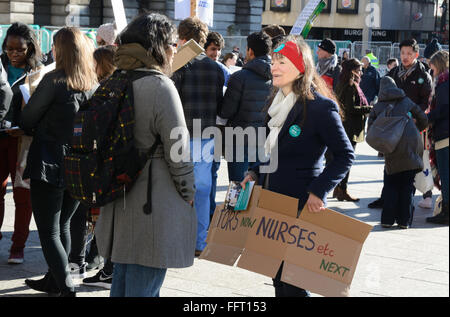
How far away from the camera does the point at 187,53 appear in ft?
19.1

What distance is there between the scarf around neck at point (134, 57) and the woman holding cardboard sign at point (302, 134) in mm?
884

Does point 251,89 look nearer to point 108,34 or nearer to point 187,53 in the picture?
point 187,53

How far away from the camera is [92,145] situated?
11.2ft

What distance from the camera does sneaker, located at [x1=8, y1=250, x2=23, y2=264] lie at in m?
5.80

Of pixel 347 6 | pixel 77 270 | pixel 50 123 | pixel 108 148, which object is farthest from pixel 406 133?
pixel 347 6

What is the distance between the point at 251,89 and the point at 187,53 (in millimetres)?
916

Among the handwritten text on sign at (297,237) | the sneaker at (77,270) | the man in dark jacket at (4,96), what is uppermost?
the man in dark jacket at (4,96)

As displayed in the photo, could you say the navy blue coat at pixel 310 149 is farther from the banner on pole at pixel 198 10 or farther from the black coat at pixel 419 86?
the black coat at pixel 419 86

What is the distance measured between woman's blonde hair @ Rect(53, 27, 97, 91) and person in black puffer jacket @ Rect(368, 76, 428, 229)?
12.6ft

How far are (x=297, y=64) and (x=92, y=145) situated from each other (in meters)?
1.29

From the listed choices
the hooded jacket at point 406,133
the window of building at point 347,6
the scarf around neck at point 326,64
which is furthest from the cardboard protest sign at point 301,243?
the window of building at point 347,6

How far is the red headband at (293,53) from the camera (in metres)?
4.02

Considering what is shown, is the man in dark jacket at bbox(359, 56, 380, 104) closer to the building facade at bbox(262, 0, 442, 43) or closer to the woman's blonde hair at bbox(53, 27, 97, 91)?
the woman's blonde hair at bbox(53, 27, 97, 91)
